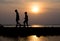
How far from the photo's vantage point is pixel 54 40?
803 inches

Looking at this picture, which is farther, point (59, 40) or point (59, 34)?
point (59, 34)

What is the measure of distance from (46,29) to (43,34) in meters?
0.79

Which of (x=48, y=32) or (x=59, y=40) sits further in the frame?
(x=48, y=32)

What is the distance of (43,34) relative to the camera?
992 inches

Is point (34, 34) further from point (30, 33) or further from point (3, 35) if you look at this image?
point (3, 35)

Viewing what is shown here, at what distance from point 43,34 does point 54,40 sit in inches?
190

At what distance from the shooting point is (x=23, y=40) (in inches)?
807

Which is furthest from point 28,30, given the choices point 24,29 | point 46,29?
point 46,29

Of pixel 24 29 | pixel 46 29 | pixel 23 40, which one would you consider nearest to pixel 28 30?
pixel 24 29

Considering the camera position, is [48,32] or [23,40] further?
[48,32]

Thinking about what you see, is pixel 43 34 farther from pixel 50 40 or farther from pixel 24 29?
pixel 50 40

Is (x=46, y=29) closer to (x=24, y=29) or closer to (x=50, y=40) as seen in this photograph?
(x=24, y=29)

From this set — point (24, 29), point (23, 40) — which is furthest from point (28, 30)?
point (23, 40)

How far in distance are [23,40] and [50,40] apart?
2072mm
